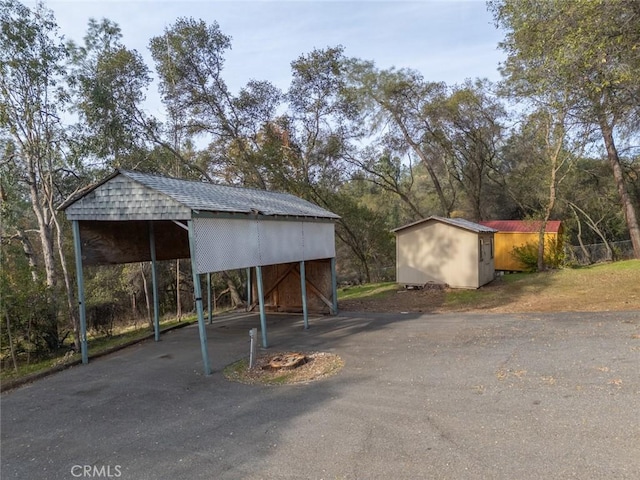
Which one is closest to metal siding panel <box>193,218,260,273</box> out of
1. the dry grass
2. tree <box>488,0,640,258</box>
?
the dry grass

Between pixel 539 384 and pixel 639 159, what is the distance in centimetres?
2809

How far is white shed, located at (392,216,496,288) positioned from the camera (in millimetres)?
16177

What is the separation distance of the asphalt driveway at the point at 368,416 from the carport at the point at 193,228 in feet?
5.65

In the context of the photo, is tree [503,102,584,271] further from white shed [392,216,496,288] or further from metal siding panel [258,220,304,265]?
metal siding panel [258,220,304,265]

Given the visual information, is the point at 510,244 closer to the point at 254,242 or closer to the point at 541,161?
the point at 541,161

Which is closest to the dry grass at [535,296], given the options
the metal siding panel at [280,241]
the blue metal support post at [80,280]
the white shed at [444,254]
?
the white shed at [444,254]

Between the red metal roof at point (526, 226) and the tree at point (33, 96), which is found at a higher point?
the tree at point (33, 96)

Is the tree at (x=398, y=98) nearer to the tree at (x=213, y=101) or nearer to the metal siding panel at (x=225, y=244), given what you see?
the tree at (x=213, y=101)

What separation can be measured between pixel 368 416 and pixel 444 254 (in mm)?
12897

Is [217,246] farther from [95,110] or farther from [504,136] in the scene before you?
[504,136]

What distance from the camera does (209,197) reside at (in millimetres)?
8711

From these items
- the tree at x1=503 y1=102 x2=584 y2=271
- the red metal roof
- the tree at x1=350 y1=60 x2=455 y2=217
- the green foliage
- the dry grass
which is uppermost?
the tree at x1=350 y1=60 x2=455 y2=217

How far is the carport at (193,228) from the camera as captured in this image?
755 cm

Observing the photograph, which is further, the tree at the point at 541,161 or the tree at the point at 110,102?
the tree at the point at 541,161
